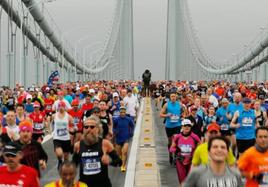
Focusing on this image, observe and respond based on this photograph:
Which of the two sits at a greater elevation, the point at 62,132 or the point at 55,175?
the point at 62,132

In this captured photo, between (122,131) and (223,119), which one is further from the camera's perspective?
(223,119)

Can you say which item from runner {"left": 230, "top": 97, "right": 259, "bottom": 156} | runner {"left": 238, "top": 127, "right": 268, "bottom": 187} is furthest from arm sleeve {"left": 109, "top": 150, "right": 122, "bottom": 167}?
runner {"left": 230, "top": 97, "right": 259, "bottom": 156}

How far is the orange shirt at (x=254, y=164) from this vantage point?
6.76 metres

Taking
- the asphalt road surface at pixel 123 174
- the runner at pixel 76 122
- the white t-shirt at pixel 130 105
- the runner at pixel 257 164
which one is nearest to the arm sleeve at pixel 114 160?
the runner at pixel 257 164

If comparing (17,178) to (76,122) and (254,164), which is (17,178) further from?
(76,122)

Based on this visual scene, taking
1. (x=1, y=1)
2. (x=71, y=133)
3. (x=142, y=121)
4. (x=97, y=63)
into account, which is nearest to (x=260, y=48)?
(x=97, y=63)

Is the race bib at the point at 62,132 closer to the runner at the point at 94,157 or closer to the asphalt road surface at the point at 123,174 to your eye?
the asphalt road surface at the point at 123,174

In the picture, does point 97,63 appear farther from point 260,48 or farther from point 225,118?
point 225,118

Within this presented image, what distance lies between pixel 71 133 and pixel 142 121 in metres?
14.6

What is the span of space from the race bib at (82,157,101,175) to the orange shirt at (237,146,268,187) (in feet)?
4.67

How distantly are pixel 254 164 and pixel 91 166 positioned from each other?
162 centimetres

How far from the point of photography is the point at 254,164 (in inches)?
267

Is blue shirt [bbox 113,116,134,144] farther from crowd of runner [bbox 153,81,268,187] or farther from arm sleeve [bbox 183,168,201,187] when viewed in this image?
arm sleeve [bbox 183,168,201,187]


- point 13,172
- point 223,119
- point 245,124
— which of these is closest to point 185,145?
point 245,124
